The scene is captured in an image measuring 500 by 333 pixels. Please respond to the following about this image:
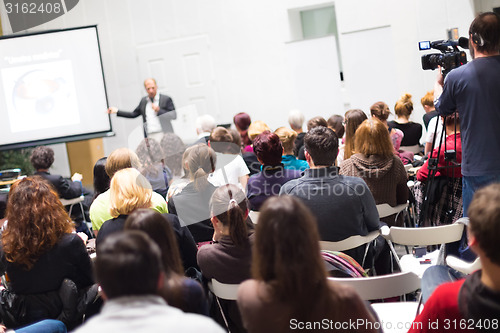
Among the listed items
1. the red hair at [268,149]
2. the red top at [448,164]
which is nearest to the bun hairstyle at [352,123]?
the red top at [448,164]

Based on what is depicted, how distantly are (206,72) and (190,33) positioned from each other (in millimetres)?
717

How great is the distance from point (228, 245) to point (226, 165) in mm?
2015

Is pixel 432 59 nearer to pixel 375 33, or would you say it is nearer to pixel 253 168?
pixel 253 168

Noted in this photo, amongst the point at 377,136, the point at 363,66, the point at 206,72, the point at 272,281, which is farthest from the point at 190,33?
the point at 272,281

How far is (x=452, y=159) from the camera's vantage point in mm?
3688

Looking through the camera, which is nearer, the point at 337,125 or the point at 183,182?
the point at 183,182

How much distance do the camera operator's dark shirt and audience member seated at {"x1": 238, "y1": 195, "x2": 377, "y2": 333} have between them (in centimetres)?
168

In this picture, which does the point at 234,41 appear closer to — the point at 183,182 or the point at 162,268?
the point at 183,182

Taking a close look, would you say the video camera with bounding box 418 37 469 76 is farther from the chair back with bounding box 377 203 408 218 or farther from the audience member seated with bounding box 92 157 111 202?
the audience member seated with bounding box 92 157 111 202

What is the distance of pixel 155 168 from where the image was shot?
14.9 feet

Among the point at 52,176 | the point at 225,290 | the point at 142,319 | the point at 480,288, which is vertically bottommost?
the point at 225,290

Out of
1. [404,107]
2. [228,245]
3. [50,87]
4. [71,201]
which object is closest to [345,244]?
[228,245]

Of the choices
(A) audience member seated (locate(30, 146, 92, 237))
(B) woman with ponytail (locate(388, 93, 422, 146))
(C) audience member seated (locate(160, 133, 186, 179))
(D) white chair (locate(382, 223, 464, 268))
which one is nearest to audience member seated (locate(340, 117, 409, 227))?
(D) white chair (locate(382, 223, 464, 268))

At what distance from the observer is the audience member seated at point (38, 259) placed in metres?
2.76
